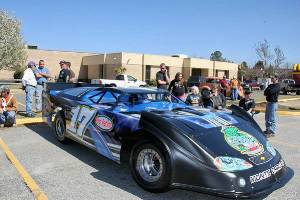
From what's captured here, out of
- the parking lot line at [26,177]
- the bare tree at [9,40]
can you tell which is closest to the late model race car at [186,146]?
the parking lot line at [26,177]

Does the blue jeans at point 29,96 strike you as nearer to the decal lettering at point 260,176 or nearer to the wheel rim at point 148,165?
the wheel rim at point 148,165

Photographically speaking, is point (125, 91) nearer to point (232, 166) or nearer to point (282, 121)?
point (232, 166)

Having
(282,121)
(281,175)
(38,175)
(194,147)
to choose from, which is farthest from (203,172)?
(282,121)

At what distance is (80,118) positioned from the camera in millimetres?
6078

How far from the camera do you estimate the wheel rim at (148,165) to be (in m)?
4.43

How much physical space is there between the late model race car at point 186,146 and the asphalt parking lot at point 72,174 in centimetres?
29

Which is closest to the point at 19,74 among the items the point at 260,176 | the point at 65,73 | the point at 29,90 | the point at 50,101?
the point at 65,73

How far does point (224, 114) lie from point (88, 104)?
7.52ft

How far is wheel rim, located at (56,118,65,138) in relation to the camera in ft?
22.5

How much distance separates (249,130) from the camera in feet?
16.0

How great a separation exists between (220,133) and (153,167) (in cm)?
94

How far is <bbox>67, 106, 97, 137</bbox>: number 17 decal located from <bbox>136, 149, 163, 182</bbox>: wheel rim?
4.69ft

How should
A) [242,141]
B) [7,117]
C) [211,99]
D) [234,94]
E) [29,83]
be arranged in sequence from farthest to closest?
1. [234,94]
2. [29,83]
3. [7,117]
4. [211,99]
5. [242,141]

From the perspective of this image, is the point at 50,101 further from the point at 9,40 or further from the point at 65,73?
the point at 9,40
